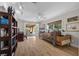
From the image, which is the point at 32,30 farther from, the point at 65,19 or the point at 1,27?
the point at 1,27

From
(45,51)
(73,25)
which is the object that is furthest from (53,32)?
(45,51)

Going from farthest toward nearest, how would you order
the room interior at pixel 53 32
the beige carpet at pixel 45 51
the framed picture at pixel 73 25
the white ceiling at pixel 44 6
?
the framed picture at pixel 73 25, the white ceiling at pixel 44 6, the beige carpet at pixel 45 51, the room interior at pixel 53 32

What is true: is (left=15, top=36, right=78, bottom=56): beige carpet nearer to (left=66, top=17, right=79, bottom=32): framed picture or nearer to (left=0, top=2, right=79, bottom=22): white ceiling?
(left=66, top=17, right=79, bottom=32): framed picture

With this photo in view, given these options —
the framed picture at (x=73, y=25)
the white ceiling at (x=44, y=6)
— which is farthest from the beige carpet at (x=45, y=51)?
the white ceiling at (x=44, y=6)

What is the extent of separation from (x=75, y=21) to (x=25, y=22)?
5916 mm

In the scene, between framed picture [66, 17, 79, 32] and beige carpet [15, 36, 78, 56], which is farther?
framed picture [66, 17, 79, 32]

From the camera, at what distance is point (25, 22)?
9.98 m

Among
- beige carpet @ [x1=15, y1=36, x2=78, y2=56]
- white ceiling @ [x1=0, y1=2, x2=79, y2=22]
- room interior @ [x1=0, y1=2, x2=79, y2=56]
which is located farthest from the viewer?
white ceiling @ [x1=0, y1=2, x2=79, y2=22]

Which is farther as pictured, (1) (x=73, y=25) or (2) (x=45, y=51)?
(1) (x=73, y=25)

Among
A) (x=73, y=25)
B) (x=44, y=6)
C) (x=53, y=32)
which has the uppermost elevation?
(x=44, y=6)

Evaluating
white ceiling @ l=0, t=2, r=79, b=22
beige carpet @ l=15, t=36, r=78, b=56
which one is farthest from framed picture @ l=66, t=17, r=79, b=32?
beige carpet @ l=15, t=36, r=78, b=56

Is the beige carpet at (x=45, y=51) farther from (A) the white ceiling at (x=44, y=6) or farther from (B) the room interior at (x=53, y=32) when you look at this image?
(A) the white ceiling at (x=44, y=6)

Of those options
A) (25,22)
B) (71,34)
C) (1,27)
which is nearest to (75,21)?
(71,34)

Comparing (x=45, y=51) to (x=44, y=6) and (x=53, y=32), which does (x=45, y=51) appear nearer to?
(x=53, y=32)
